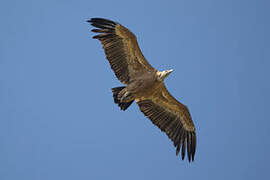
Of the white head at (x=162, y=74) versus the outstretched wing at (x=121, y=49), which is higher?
the outstretched wing at (x=121, y=49)

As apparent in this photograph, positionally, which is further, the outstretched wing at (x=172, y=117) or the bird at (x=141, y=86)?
the outstretched wing at (x=172, y=117)

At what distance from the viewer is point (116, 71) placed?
12.8 m

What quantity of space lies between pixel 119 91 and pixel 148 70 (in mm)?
1085

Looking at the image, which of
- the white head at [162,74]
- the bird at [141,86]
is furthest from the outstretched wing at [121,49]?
the white head at [162,74]

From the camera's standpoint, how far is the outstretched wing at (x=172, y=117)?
13266mm

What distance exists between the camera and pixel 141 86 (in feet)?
41.3

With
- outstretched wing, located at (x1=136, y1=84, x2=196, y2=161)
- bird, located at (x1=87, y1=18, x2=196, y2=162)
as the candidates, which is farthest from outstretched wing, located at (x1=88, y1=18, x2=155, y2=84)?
outstretched wing, located at (x1=136, y1=84, x2=196, y2=161)

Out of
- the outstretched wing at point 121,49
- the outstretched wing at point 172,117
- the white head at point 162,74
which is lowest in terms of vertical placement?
the outstretched wing at point 172,117

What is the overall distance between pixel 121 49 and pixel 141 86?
1.21m

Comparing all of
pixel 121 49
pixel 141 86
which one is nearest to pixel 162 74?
pixel 141 86

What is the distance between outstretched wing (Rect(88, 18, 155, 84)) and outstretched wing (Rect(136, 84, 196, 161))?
989 mm

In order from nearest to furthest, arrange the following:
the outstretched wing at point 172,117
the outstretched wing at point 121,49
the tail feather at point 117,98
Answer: the outstretched wing at point 121,49, the tail feather at point 117,98, the outstretched wing at point 172,117

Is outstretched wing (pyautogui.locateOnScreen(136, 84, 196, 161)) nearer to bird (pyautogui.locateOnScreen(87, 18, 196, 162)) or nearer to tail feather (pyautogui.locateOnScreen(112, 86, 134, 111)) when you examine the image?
bird (pyautogui.locateOnScreen(87, 18, 196, 162))

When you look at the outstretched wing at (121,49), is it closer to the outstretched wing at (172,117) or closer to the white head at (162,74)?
the white head at (162,74)
